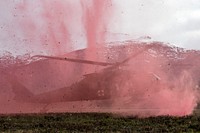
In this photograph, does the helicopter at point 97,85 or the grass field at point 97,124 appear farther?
the helicopter at point 97,85

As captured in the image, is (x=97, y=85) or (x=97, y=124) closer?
(x=97, y=124)

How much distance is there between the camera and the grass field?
86.5 feet

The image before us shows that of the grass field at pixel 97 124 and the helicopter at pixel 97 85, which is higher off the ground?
the helicopter at pixel 97 85

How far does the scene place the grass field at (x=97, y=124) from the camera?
1038 inches

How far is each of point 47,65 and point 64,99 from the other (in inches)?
164

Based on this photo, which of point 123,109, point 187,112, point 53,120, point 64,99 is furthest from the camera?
point 64,99

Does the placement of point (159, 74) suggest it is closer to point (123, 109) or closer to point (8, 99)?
point (123, 109)

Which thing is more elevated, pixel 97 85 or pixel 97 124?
pixel 97 85

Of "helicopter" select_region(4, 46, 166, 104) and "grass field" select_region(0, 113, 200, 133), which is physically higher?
"helicopter" select_region(4, 46, 166, 104)

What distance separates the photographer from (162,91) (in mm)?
37500

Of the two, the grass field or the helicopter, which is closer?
the grass field

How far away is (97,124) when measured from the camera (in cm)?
2903

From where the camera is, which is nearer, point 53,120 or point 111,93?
point 53,120

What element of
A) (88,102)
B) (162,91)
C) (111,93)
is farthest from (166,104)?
(88,102)
